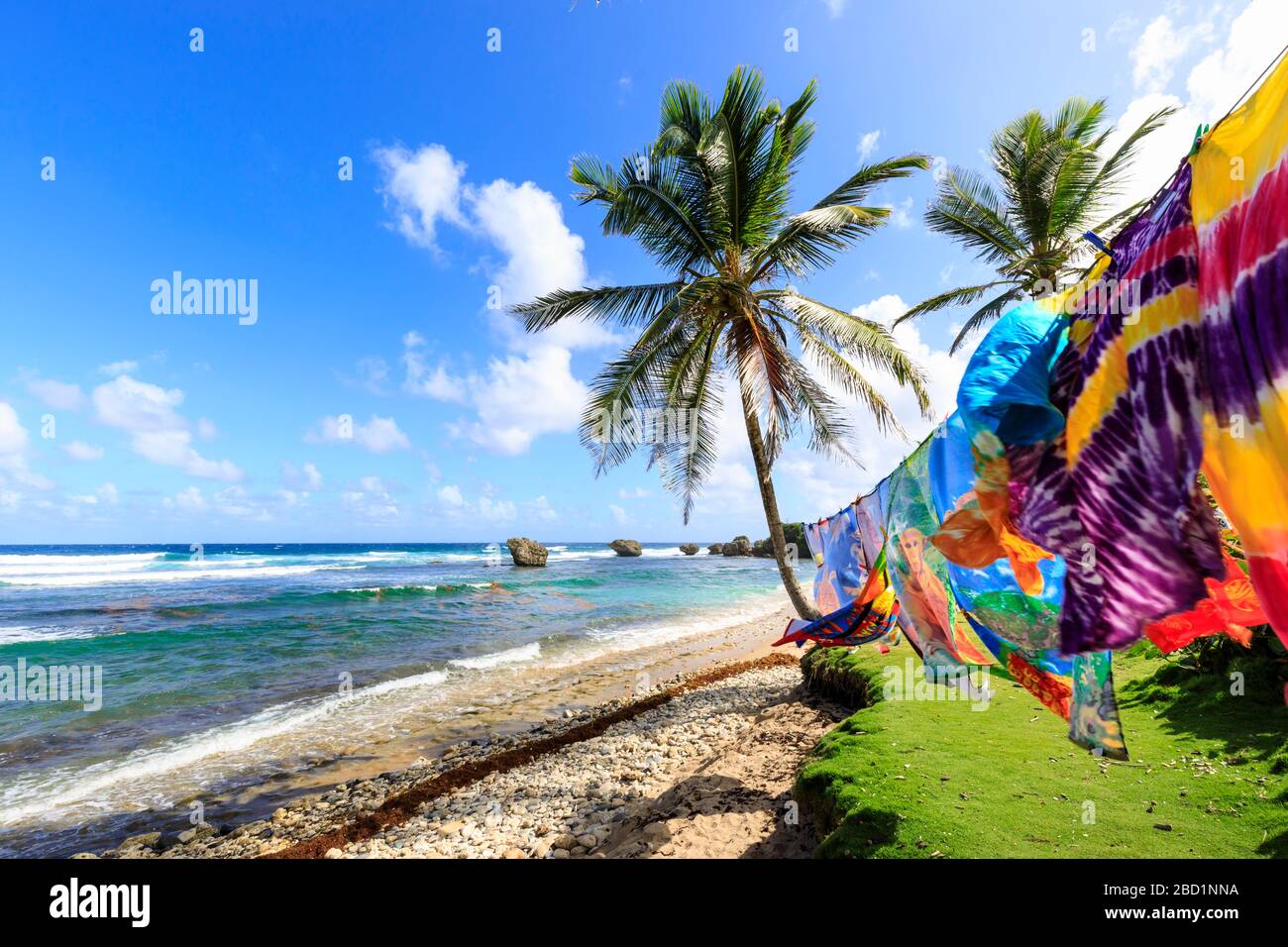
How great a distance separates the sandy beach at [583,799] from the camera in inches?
185

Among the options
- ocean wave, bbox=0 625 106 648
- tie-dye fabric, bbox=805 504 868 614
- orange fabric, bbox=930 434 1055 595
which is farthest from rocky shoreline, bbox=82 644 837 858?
ocean wave, bbox=0 625 106 648

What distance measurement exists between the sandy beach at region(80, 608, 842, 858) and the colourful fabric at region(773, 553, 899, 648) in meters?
1.51

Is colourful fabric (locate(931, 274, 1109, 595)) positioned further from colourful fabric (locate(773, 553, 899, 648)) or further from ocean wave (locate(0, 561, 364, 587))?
ocean wave (locate(0, 561, 364, 587))

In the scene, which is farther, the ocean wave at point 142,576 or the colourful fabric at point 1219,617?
the ocean wave at point 142,576

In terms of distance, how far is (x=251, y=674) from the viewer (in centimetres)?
1212

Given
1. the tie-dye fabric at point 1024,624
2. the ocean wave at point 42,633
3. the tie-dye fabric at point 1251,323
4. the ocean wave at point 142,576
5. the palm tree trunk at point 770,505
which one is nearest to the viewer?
the tie-dye fabric at point 1251,323

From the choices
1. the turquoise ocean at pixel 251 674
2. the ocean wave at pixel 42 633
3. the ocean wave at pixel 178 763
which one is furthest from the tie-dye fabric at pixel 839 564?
the ocean wave at pixel 42 633

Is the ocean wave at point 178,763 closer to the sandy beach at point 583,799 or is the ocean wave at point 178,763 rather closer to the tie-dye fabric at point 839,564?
the sandy beach at point 583,799

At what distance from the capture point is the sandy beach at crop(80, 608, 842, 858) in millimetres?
4691

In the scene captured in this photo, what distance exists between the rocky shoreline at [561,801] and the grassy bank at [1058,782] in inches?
33.7

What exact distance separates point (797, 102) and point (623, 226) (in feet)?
10.6

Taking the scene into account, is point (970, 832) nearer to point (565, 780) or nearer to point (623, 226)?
point (565, 780)
